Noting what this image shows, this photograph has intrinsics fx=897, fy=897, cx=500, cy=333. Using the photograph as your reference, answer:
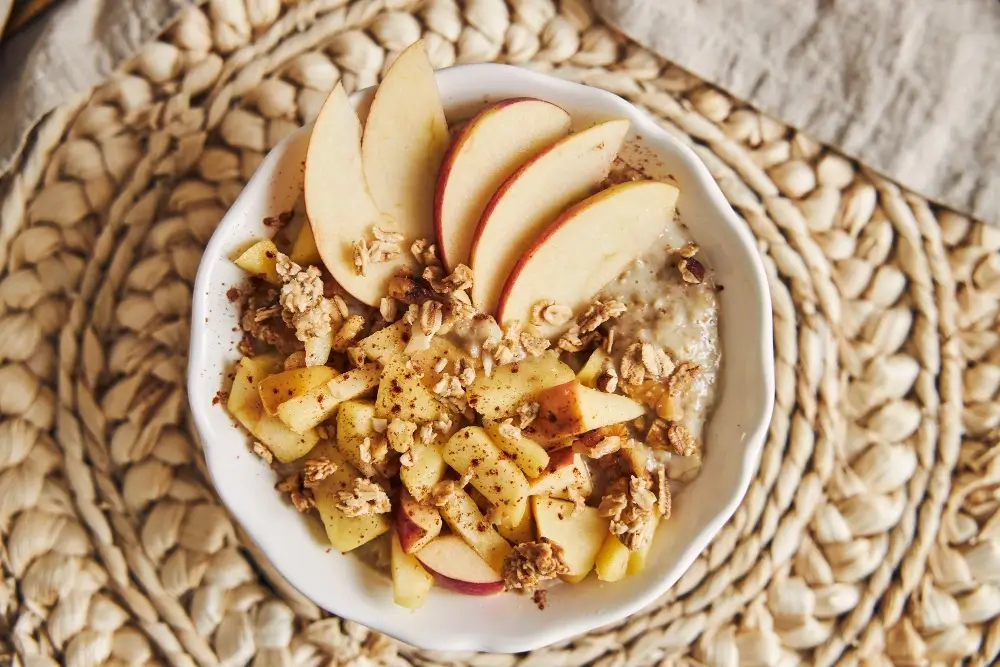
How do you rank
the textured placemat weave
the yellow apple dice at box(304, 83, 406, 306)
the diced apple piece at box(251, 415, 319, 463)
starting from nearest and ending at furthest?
the yellow apple dice at box(304, 83, 406, 306)
the diced apple piece at box(251, 415, 319, 463)
the textured placemat weave

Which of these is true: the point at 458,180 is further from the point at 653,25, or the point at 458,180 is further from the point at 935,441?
the point at 935,441

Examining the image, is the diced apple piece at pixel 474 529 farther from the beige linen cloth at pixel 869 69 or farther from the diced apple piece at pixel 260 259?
the beige linen cloth at pixel 869 69

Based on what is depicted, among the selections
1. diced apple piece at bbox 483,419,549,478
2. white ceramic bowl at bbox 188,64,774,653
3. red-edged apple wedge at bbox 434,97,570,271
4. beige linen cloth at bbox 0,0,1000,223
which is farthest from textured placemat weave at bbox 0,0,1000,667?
diced apple piece at bbox 483,419,549,478

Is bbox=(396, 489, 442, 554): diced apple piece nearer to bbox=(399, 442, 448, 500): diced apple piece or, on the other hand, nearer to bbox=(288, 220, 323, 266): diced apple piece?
bbox=(399, 442, 448, 500): diced apple piece

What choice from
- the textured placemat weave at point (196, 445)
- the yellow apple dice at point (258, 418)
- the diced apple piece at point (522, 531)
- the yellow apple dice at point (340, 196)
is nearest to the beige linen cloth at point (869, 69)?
the textured placemat weave at point (196, 445)

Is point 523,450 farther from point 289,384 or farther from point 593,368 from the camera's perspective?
point 289,384
